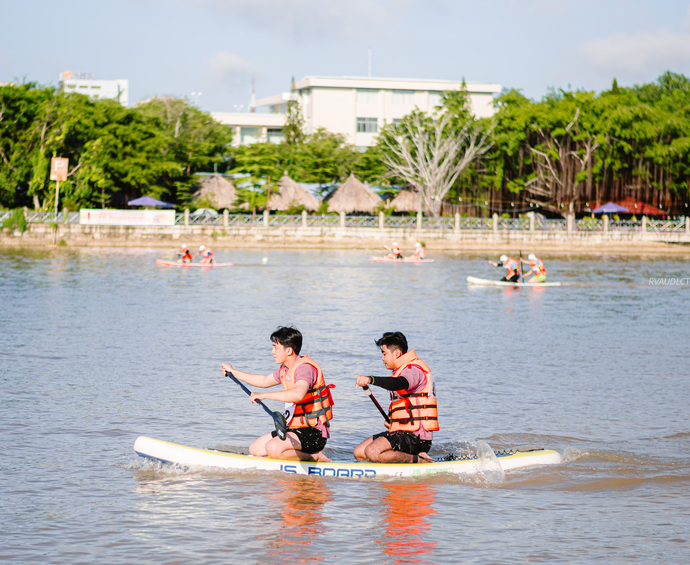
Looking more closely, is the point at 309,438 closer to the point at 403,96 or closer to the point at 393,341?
the point at 393,341

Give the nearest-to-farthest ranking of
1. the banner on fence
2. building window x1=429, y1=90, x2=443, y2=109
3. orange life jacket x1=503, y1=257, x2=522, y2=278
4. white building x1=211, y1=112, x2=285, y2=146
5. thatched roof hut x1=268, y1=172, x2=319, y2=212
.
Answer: orange life jacket x1=503, y1=257, x2=522, y2=278 → the banner on fence → thatched roof hut x1=268, y1=172, x2=319, y2=212 → building window x1=429, y1=90, x2=443, y2=109 → white building x1=211, y1=112, x2=285, y2=146

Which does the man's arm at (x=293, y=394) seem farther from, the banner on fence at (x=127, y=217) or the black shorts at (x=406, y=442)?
the banner on fence at (x=127, y=217)

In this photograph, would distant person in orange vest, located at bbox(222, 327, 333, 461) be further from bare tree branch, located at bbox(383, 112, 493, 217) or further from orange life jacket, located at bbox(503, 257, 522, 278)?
bare tree branch, located at bbox(383, 112, 493, 217)

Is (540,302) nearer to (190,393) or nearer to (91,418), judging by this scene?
(190,393)

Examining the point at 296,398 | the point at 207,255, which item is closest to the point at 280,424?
the point at 296,398

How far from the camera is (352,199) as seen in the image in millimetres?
57719

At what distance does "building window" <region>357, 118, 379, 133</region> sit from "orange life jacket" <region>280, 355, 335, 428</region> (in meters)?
84.7

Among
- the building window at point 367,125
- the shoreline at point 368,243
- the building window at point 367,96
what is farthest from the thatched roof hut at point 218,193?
the building window at point 367,96

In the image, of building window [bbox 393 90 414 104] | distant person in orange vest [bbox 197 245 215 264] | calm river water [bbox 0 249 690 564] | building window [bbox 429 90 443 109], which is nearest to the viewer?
calm river water [bbox 0 249 690 564]

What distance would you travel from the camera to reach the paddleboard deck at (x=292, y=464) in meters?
8.64

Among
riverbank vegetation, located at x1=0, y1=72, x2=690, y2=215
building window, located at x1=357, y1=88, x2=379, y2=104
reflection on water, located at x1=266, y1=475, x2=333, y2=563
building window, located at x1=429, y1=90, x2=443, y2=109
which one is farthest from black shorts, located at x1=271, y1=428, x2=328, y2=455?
building window, located at x1=429, y1=90, x2=443, y2=109

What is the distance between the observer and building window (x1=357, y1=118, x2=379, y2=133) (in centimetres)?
9156

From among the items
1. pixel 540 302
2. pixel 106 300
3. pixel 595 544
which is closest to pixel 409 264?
pixel 540 302

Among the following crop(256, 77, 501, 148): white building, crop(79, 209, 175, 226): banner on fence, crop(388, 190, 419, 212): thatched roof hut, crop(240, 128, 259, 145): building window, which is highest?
crop(256, 77, 501, 148): white building
